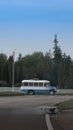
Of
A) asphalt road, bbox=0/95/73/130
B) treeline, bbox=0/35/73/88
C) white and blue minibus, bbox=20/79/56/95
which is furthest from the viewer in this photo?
treeline, bbox=0/35/73/88

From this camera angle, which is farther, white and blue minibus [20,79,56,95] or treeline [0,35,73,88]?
treeline [0,35,73,88]

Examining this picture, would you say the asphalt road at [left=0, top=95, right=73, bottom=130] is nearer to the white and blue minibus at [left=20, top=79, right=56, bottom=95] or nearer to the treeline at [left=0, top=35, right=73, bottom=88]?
the white and blue minibus at [left=20, top=79, right=56, bottom=95]

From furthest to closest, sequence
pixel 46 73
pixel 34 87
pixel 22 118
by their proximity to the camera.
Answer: pixel 46 73 → pixel 34 87 → pixel 22 118

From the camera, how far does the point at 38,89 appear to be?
85250mm

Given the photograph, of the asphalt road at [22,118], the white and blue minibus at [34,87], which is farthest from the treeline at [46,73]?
the asphalt road at [22,118]

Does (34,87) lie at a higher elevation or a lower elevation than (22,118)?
higher

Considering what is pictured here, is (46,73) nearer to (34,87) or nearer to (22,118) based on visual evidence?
(34,87)

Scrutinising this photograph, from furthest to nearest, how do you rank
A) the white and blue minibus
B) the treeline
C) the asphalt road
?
the treeline → the white and blue minibus → the asphalt road

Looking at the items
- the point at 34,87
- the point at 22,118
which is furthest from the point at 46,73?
the point at 22,118

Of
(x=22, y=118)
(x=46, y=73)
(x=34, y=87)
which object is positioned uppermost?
(x=46, y=73)

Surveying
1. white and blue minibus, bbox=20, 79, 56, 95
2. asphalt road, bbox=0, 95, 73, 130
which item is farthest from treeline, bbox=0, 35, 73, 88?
asphalt road, bbox=0, 95, 73, 130

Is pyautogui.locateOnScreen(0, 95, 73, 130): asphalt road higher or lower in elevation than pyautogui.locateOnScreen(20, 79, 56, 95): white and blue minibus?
lower

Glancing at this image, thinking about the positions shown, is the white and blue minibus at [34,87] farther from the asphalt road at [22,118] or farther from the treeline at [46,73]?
the asphalt road at [22,118]

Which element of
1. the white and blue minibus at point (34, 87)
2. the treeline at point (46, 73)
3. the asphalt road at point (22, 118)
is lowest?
the asphalt road at point (22, 118)
